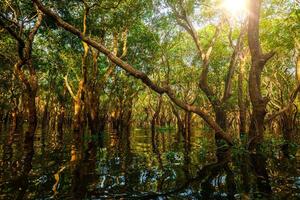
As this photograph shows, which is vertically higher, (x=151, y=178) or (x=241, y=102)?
(x=241, y=102)

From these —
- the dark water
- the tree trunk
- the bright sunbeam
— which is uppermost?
the bright sunbeam

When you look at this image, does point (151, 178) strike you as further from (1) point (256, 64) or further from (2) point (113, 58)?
(1) point (256, 64)

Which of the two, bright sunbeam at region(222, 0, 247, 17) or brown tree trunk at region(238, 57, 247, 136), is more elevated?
bright sunbeam at region(222, 0, 247, 17)

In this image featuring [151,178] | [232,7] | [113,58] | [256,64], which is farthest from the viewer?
[232,7]

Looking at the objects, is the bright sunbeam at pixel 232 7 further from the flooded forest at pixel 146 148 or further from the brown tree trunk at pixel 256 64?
the brown tree trunk at pixel 256 64

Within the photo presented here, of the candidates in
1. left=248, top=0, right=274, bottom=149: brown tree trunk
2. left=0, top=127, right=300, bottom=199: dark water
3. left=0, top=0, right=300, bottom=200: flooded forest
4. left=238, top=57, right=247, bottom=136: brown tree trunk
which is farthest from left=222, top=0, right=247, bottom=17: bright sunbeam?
left=0, top=127, right=300, bottom=199: dark water

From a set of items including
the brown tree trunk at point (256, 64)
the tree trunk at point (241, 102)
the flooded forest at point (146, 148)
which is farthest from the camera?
the tree trunk at point (241, 102)

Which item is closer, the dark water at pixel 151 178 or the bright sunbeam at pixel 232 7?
the dark water at pixel 151 178

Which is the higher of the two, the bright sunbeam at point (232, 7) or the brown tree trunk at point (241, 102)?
the bright sunbeam at point (232, 7)

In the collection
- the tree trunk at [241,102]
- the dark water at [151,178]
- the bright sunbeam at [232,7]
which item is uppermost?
the bright sunbeam at [232,7]

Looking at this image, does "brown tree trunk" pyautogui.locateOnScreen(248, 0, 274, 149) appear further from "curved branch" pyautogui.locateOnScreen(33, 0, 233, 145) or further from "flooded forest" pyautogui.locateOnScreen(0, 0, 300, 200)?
"curved branch" pyautogui.locateOnScreen(33, 0, 233, 145)

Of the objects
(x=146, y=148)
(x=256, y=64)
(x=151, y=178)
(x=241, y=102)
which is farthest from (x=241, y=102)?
(x=151, y=178)

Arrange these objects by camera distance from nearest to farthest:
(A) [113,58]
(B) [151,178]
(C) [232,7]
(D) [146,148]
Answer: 1. (B) [151,178]
2. (A) [113,58]
3. (D) [146,148]
4. (C) [232,7]

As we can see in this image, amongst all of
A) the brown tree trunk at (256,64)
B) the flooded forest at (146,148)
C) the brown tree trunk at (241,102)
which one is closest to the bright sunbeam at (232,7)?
the flooded forest at (146,148)
